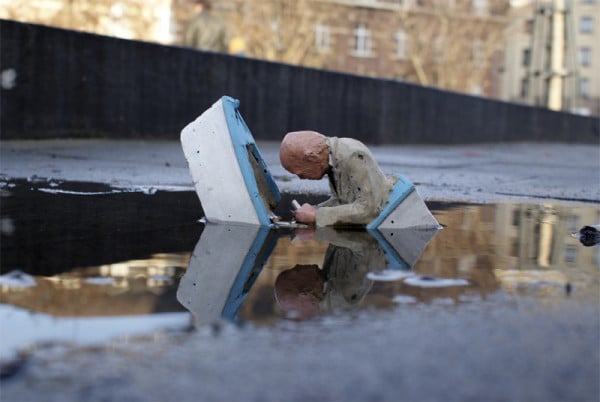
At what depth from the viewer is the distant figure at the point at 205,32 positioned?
16.3 m

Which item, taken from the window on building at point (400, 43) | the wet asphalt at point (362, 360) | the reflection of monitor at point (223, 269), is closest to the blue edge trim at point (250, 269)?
the reflection of monitor at point (223, 269)

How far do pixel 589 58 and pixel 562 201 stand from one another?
3834 inches

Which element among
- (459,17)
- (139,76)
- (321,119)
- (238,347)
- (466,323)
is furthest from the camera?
(459,17)

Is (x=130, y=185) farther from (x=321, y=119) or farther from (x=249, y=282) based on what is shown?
(x=321, y=119)

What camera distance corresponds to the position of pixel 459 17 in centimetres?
5234

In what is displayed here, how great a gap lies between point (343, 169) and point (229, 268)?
1.44 m

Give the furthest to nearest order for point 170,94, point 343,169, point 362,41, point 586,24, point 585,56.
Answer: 1. point 585,56
2. point 586,24
3. point 362,41
4. point 170,94
5. point 343,169

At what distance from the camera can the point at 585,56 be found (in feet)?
328

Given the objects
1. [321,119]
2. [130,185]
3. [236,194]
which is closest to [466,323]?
[236,194]

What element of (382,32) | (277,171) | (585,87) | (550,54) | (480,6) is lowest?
(277,171)

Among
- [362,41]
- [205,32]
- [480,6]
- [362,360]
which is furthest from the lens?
[362,41]

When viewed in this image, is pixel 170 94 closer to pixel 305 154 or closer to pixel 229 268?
pixel 305 154

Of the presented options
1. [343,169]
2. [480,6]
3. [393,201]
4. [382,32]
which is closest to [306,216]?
[343,169]

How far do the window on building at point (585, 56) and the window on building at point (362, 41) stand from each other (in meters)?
46.1
